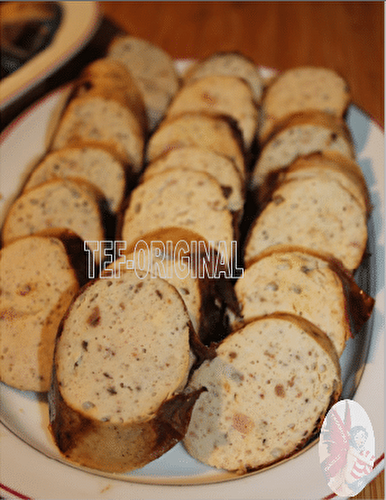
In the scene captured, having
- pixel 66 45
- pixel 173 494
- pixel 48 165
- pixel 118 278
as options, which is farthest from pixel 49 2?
pixel 173 494

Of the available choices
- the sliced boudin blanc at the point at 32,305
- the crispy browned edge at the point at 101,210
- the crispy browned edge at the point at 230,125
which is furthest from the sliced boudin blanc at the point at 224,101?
the sliced boudin blanc at the point at 32,305

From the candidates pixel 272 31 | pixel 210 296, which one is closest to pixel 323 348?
pixel 210 296

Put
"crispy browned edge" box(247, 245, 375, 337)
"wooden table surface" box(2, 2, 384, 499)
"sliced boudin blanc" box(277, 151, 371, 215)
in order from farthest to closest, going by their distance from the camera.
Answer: "wooden table surface" box(2, 2, 384, 499), "sliced boudin blanc" box(277, 151, 371, 215), "crispy browned edge" box(247, 245, 375, 337)

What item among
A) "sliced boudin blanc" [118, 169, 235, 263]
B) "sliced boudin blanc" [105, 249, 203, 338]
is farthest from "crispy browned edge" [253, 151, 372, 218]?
"sliced boudin blanc" [105, 249, 203, 338]

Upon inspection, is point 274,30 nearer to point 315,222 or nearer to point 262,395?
point 315,222

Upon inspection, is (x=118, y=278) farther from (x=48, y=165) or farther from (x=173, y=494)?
(x=48, y=165)

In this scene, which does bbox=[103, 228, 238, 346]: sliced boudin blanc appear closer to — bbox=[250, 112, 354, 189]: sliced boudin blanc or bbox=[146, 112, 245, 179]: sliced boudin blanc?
bbox=[146, 112, 245, 179]: sliced boudin blanc
